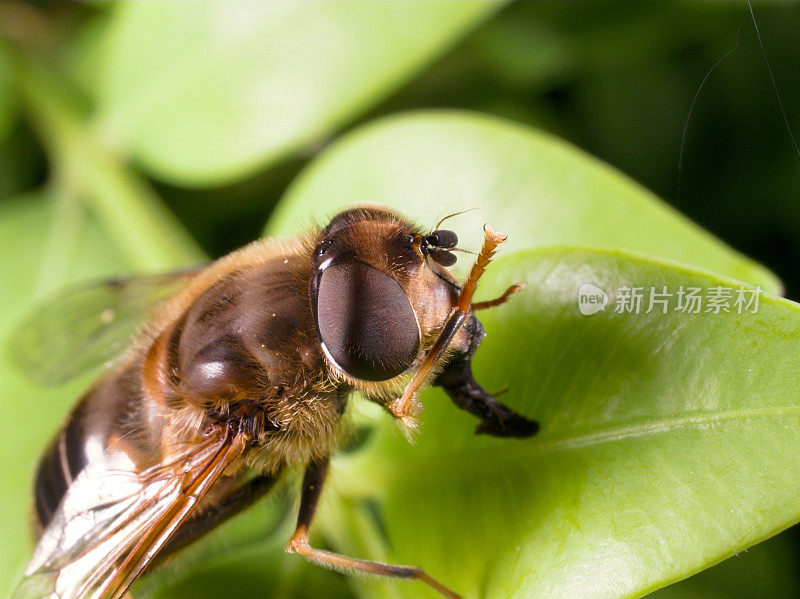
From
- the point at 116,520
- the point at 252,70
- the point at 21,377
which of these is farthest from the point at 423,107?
the point at 116,520

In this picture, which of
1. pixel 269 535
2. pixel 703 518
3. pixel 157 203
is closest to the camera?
pixel 703 518

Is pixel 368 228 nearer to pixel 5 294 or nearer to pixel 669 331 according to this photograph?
pixel 669 331

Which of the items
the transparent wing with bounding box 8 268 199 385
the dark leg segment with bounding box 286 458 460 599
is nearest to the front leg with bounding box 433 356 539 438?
the dark leg segment with bounding box 286 458 460 599

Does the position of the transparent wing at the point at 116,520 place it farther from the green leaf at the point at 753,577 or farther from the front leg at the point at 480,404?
the green leaf at the point at 753,577

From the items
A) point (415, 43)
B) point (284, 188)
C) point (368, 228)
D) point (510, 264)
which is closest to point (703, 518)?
point (510, 264)

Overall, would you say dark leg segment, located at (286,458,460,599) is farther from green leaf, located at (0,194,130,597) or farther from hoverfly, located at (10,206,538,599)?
green leaf, located at (0,194,130,597)

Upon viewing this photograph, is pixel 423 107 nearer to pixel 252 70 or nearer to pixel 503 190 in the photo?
pixel 252 70
